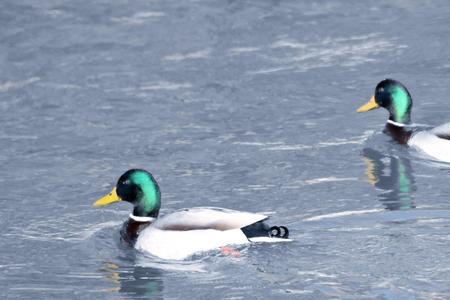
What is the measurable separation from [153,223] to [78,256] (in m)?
0.70

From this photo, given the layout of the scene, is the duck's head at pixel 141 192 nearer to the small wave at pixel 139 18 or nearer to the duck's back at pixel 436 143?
the duck's back at pixel 436 143

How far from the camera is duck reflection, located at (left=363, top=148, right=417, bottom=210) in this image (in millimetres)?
13828

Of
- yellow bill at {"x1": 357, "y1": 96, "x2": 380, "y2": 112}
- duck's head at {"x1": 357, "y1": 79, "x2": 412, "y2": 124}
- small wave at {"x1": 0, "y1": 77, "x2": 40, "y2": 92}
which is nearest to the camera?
duck's head at {"x1": 357, "y1": 79, "x2": 412, "y2": 124}

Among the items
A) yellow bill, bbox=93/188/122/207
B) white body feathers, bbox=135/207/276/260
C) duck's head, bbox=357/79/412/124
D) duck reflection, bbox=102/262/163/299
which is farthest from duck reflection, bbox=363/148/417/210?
duck reflection, bbox=102/262/163/299

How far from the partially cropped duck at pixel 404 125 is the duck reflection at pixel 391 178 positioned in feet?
0.91

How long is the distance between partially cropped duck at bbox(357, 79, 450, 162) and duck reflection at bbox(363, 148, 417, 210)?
28cm

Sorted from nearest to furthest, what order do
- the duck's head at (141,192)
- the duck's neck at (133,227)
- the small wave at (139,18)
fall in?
the duck's neck at (133,227), the duck's head at (141,192), the small wave at (139,18)

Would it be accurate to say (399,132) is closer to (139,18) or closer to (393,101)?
(393,101)

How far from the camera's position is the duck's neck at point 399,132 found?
16297mm

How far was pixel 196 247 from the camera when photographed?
12438mm

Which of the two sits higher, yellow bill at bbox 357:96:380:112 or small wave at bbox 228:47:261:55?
small wave at bbox 228:47:261:55

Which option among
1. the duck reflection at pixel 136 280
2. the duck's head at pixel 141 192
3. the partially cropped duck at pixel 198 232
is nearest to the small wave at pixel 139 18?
the duck's head at pixel 141 192

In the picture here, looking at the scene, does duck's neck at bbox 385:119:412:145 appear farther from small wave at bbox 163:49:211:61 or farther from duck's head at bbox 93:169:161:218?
duck's head at bbox 93:169:161:218

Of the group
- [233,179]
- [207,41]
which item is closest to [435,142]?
[233,179]
